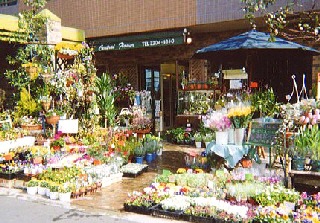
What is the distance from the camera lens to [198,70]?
14.0 meters

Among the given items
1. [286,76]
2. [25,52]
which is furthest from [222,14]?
[25,52]

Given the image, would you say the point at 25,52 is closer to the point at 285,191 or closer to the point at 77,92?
the point at 77,92

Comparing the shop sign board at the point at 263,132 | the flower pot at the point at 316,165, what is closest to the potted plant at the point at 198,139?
the shop sign board at the point at 263,132

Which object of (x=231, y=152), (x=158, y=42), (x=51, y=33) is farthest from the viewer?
(x=158, y=42)

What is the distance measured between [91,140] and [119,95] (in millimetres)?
4170

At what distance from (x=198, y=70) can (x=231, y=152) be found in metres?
6.77

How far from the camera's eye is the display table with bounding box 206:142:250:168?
765 centimetres

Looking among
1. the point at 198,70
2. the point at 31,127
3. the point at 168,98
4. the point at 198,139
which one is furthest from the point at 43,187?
the point at 168,98

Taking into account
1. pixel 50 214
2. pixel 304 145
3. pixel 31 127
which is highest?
pixel 304 145

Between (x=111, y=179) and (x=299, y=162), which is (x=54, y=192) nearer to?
(x=111, y=179)

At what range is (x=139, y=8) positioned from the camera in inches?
547

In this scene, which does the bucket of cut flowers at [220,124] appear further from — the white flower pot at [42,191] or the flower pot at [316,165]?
the white flower pot at [42,191]

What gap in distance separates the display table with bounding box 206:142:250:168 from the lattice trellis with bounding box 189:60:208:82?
20.8ft

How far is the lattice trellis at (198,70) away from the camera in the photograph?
13.9 meters
